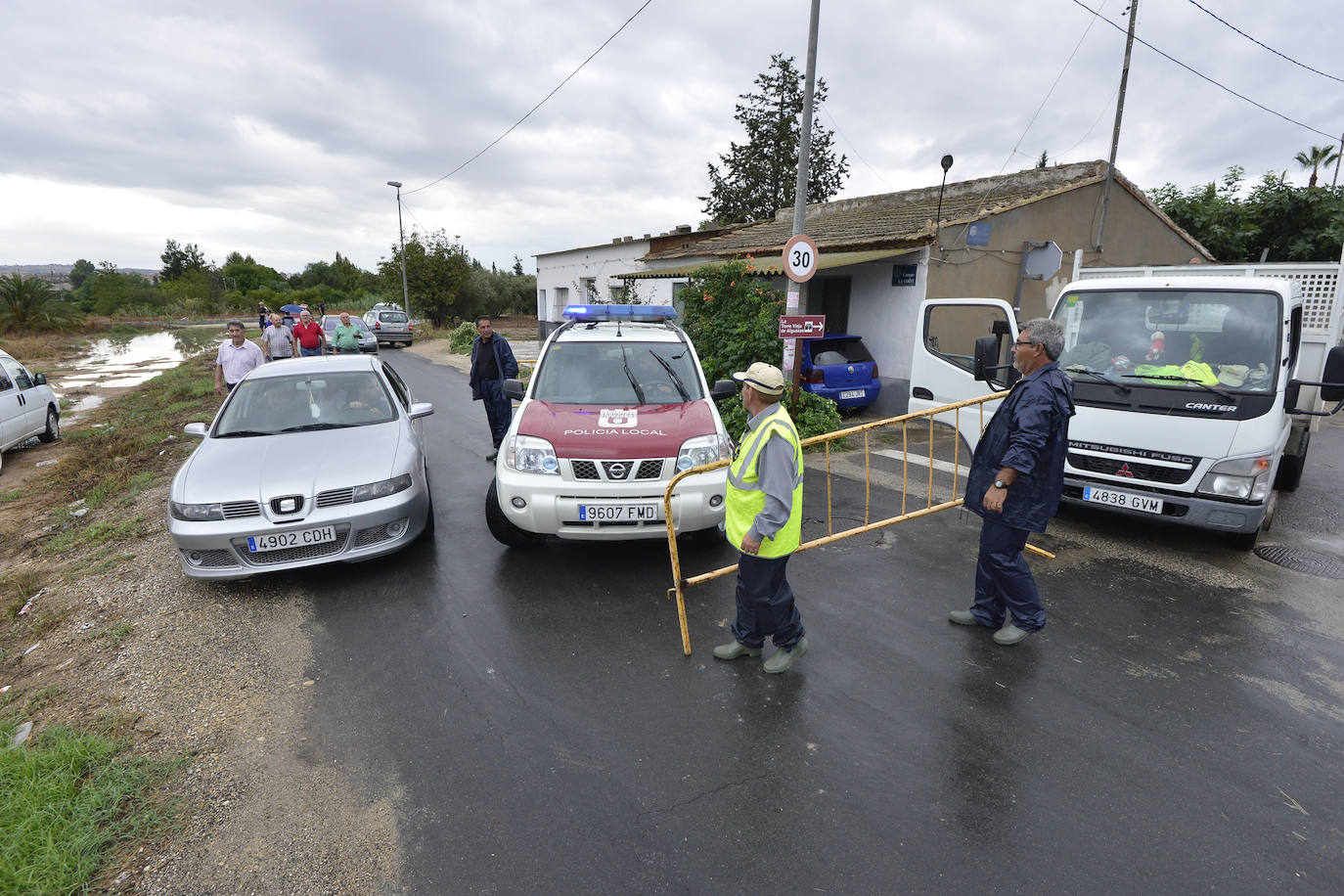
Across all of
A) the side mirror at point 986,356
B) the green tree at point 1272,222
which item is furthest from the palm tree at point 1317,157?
the side mirror at point 986,356

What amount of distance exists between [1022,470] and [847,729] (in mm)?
1678

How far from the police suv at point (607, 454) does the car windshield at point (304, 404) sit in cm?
132

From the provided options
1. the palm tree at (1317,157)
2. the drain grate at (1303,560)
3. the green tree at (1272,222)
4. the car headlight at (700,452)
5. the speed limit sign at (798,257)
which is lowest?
the drain grate at (1303,560)

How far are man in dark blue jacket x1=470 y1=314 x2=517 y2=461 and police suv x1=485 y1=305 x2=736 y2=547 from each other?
2.47 metres

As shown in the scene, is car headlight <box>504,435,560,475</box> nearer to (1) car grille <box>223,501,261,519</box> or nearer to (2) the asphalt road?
(2) the asphalt road

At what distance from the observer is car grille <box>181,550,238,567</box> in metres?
4.47

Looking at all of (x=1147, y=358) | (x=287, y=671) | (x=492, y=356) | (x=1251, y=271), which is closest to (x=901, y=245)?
(x=1251, y=271)

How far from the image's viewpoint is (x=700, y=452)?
15.6ft

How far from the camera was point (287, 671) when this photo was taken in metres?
3.79

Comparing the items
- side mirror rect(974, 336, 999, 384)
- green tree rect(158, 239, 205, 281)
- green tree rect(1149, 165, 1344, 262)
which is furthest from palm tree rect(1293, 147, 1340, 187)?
green tree rect(158, 239, 205, 281)

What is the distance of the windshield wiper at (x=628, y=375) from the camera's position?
18.1 feet

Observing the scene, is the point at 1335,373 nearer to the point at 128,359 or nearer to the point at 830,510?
the point at 830,510

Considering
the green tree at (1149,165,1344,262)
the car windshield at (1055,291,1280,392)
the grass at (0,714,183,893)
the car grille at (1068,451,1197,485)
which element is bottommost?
the grass at (0,714,183,893)

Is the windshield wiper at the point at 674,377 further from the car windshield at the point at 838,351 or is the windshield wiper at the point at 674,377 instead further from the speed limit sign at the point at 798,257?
the car windshield at the point at 838,351
